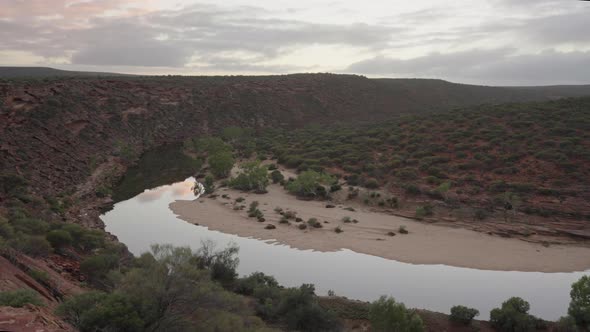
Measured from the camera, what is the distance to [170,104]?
57.4m

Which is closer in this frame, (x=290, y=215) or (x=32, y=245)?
(x=32, y=245)

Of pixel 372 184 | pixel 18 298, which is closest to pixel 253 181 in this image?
pixel 372 184

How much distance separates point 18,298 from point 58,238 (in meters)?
8.58

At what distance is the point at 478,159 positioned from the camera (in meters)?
31.8

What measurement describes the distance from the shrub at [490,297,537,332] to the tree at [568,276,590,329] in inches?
50.1

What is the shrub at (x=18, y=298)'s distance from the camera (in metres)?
7.38

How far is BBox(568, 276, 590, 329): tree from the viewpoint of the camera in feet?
40.7

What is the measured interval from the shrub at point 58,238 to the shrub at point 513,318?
15039 millimetres

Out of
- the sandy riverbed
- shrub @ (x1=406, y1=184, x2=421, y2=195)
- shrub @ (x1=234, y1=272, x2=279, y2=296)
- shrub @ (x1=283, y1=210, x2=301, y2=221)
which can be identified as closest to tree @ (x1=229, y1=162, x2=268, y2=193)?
the sandy riverbed

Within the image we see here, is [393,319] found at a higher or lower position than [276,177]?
higher

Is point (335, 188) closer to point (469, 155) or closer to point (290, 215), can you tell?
point (290, 215)

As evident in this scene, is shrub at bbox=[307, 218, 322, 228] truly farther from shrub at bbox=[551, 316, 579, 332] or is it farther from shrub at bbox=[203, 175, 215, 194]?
shrub at bbox=[551, 316, 579, 332]

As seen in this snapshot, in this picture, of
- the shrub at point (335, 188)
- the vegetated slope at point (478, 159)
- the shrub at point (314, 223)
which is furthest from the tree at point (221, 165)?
the shrub at point (314, 223)

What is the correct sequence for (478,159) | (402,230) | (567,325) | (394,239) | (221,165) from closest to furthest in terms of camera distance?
(567,325) → (394,239) → (402,230) → (478,159) → (221,165)
